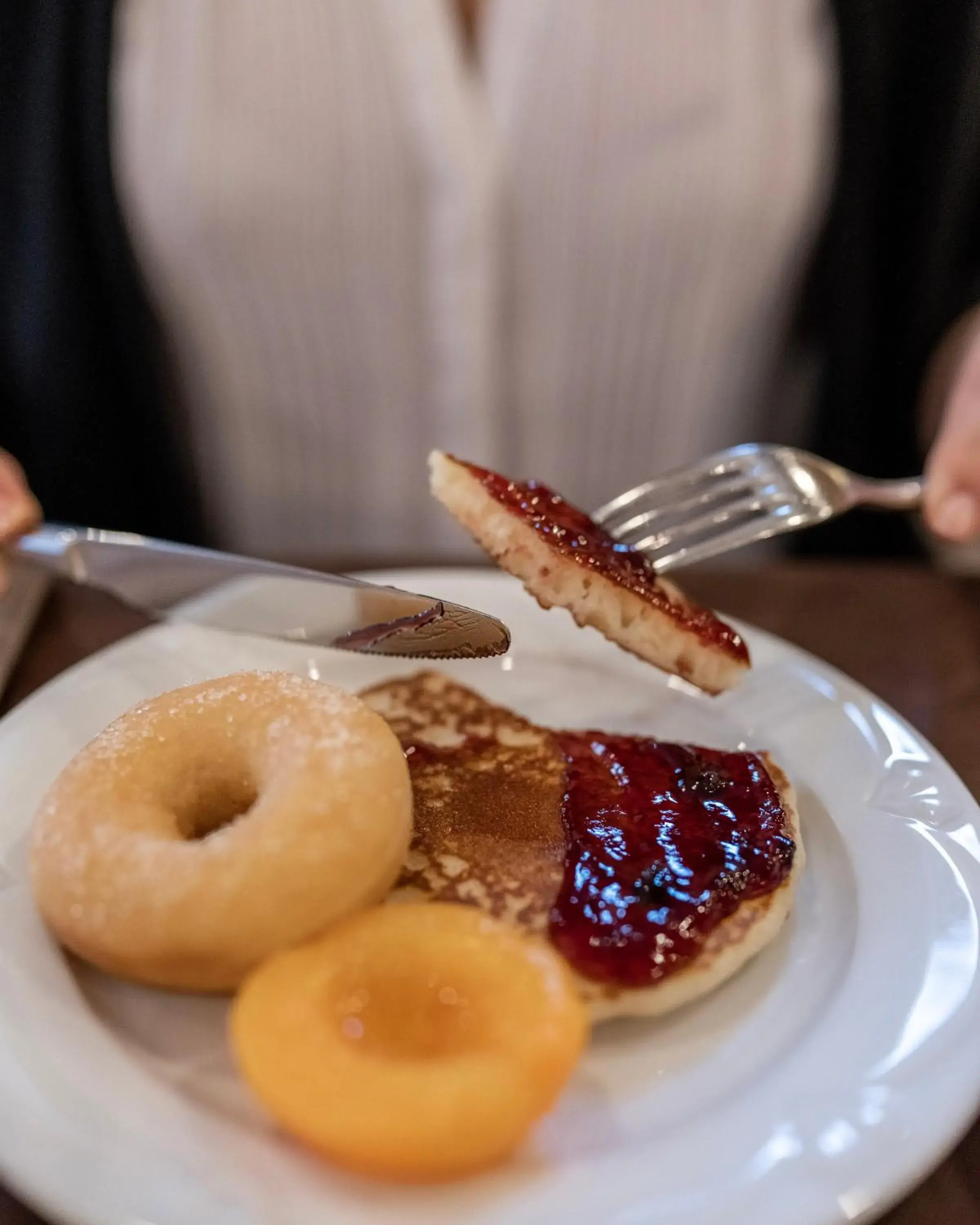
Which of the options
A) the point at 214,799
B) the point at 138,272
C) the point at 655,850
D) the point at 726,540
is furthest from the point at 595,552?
the point at 138,272

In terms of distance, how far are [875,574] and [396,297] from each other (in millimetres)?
892

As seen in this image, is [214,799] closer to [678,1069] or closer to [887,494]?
[678,1069]

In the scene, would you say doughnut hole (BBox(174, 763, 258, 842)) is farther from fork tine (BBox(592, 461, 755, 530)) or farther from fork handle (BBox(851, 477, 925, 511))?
fork handle (BBox(851, 477, 925, 511))

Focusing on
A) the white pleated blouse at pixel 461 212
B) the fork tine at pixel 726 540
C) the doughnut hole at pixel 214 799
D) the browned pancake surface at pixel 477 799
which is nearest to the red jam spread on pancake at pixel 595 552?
the fork tine at pixel 726 540

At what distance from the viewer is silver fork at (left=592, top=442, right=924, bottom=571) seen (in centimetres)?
120

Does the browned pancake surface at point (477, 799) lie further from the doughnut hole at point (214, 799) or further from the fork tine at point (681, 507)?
the fork tine at point (681, 507)

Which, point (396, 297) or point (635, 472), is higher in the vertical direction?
point (396, 297)

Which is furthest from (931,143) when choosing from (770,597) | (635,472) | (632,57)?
(770,597)

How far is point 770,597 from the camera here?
57.7 inches

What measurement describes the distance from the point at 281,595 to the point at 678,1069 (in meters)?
0.61

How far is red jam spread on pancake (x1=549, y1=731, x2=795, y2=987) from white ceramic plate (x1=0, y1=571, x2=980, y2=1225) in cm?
6

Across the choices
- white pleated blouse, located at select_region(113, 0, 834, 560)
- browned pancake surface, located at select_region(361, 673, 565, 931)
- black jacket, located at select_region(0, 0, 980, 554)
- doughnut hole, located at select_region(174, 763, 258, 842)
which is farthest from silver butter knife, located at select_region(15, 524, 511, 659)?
black jacket, located at select_region(0, 0, 980, 554)

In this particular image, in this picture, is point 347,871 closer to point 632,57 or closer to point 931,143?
point 632,57

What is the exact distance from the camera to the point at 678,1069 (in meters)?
0.78
